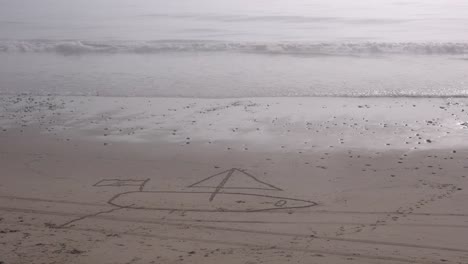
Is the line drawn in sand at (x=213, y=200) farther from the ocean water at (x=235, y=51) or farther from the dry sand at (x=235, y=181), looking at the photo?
the ocean water at (x=235, y=51)

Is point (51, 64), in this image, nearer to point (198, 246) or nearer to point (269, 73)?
point (269, 73)

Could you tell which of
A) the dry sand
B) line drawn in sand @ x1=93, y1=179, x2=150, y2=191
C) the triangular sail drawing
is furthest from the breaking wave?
line drawn in sand @ x1=93, y1=179, x2=150, y2=191

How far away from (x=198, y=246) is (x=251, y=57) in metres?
13.8

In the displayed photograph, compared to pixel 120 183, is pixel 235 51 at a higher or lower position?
higher

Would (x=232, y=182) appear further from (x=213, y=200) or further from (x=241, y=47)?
(x=241, y=47)

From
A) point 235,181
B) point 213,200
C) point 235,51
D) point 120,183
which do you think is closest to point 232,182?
point 235,181

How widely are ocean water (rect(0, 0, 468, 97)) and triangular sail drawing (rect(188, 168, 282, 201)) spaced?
5.03 meters

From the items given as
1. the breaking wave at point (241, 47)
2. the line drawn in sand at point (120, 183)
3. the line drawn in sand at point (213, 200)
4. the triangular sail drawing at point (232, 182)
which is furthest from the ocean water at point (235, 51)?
the line drawn in sand at point (213, 200)

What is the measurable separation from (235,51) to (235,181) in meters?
13.0

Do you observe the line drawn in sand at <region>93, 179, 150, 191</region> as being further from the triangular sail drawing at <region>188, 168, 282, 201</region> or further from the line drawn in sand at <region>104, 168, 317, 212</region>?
the triangular sail drawing at <region>188, 168, 282, 201</region>

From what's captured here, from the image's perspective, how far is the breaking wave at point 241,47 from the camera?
19.1m

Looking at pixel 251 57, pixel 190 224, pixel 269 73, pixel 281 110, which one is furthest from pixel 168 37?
pixel 190 224

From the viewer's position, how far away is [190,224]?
5441 millimetres

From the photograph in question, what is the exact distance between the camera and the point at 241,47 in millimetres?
20297
